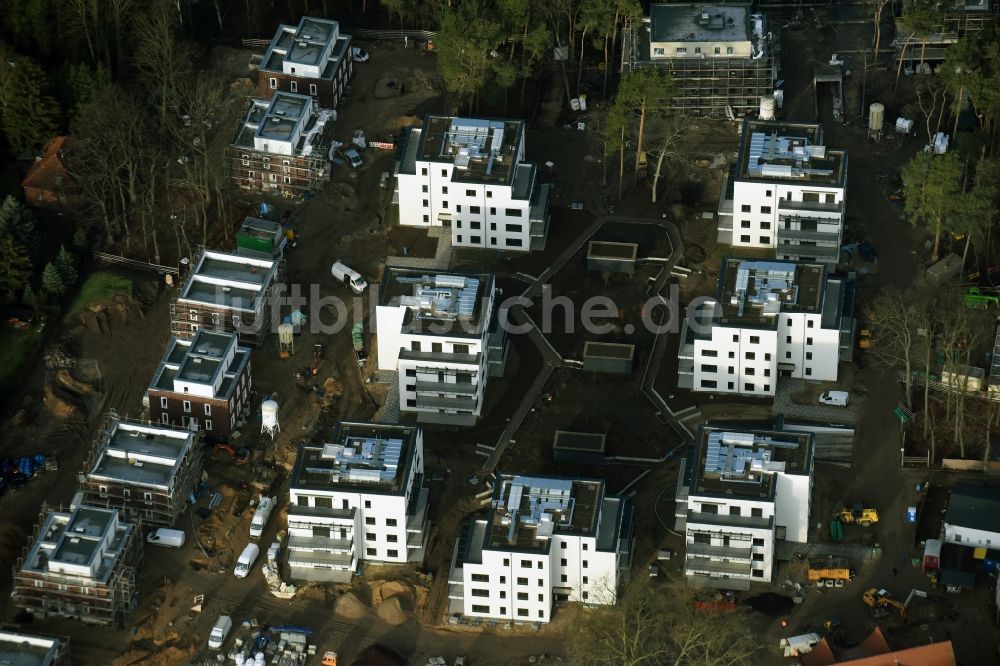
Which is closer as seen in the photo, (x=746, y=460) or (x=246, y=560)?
(x=746, y=460)

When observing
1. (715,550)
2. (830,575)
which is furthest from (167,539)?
(830,575)

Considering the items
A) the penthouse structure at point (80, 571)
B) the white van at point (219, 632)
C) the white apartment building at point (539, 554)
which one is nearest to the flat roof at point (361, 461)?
the white apartment building at point (539, 554)

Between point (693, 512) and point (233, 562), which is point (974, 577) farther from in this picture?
point (233, 562)

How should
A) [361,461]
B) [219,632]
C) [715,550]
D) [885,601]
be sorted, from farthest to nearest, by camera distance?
[361,461], [715,550], [885,601], [219,632]

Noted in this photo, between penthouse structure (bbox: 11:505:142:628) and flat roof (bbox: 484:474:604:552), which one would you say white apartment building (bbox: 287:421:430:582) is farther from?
penthouse structure (bbox: 11:505:142:628)

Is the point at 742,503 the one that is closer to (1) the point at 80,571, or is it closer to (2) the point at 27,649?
(1) the point at 80,571
